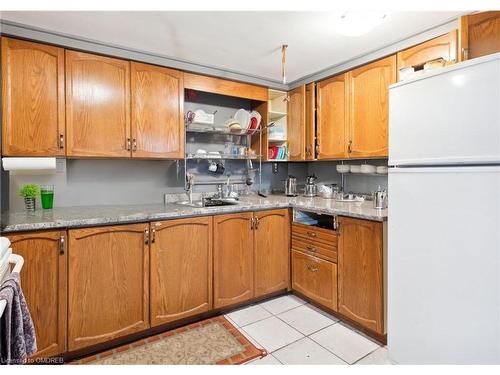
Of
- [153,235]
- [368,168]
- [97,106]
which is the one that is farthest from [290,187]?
[97,106]

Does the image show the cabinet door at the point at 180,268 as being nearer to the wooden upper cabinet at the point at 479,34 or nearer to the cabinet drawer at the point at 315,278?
the cabinet drawer at the point at 315,278

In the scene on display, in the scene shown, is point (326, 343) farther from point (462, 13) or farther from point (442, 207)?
point (462, 13)

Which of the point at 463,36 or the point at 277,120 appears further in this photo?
the point at 277,120

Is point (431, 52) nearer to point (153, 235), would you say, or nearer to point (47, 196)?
point (153, 235)

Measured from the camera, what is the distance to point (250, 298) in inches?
92.7

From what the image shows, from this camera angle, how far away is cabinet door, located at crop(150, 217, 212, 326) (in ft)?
6.31

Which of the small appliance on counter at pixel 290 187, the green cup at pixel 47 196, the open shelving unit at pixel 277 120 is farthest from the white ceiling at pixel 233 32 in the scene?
the small appliance on counter at pixel 290 187

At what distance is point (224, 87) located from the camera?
2607mm

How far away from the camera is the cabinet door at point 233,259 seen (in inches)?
85.9

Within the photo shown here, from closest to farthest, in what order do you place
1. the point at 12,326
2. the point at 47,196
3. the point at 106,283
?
the point at 12,326 → the point at 106,283 → the point at 47,196

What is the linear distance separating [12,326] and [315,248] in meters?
1.93

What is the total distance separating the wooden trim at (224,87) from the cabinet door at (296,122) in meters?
0.33

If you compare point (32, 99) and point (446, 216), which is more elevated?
point (32, 99)
